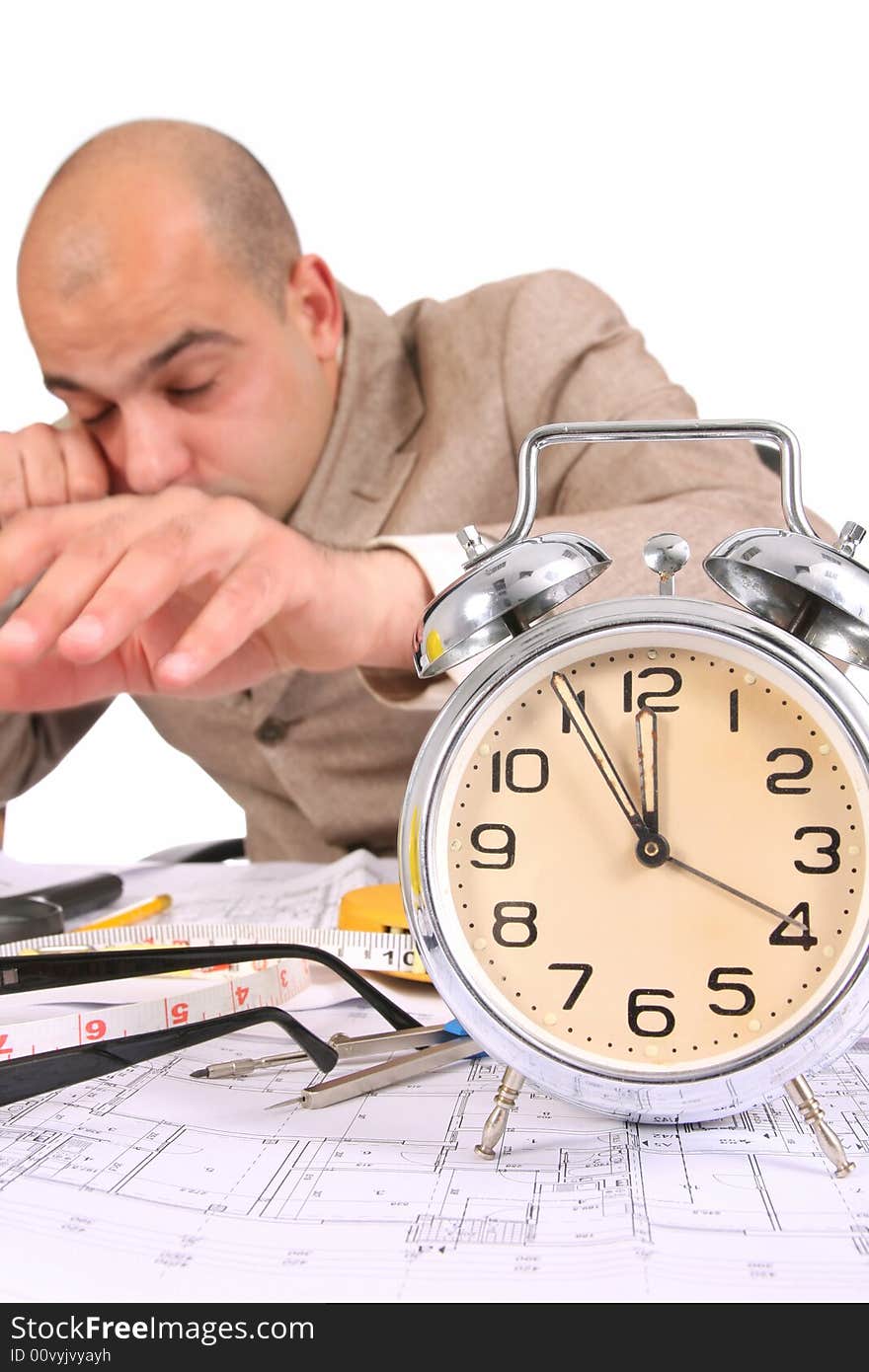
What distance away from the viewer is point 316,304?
9.46 feet

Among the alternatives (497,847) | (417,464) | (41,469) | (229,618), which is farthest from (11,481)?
(497,847)

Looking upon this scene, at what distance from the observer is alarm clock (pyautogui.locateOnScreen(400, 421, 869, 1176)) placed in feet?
3.43

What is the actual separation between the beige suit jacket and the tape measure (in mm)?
1014

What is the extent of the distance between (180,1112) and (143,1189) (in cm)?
17

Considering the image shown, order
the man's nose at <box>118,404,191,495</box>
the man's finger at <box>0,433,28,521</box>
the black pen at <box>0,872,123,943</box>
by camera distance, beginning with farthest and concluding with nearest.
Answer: the man's nose at <box>118,404,191,495</box> < the man's finger at <box>0,433,28,521</box> < the black pen at <box>0,872,123,943</box>

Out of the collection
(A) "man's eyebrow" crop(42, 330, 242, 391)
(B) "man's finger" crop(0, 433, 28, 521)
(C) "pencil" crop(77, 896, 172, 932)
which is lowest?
(C) "pencil" crop(77, 896, 172, 932)

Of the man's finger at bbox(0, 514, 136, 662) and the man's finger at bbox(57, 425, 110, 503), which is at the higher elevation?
the man's finger at bbox(57, 425, 110, 503)

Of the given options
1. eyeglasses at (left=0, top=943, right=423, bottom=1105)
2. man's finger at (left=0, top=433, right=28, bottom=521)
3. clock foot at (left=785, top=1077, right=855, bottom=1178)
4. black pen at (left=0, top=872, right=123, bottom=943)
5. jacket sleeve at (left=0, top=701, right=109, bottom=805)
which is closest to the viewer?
clock foot at (left=785, top=1077, right=855, bottom=1178)

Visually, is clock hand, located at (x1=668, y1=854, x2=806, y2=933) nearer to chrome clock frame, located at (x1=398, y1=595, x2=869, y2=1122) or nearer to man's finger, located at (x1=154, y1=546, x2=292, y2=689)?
chrome clock frame, located at (x1=398, y1=595, x2=869, y2=1122)

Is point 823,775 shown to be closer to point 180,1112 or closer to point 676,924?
point 676,924

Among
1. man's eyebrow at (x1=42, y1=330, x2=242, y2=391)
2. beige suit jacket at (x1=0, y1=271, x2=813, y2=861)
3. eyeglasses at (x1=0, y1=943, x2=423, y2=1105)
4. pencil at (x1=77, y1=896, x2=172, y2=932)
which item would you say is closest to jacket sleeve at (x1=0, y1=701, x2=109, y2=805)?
beige suit jacket at (x1=0, y1=271, x2=813, y2=861)

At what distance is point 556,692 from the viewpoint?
1108mm

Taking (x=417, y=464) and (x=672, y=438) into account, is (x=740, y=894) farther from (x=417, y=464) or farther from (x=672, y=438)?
(x=417, y=464)
